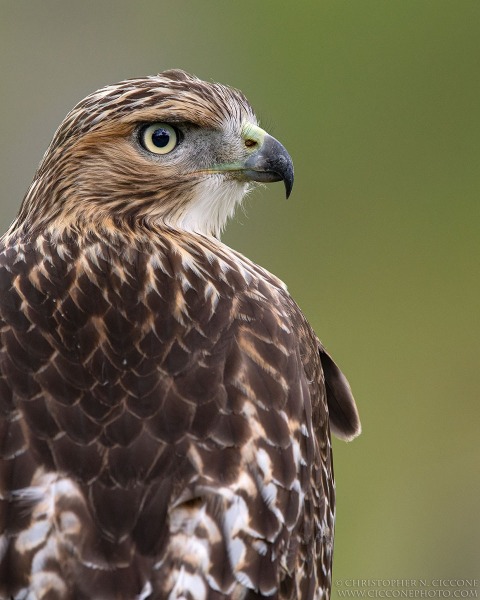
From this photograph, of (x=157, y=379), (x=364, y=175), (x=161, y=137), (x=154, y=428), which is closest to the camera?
(x=154, y=428)

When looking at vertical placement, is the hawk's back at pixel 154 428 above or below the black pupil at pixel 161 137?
below

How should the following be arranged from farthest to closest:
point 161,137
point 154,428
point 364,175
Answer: point 364,175
point 161,137
point 154,428

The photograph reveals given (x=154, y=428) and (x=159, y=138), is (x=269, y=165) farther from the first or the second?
(x=154, y=428)

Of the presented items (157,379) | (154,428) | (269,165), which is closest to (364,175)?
(269,165)

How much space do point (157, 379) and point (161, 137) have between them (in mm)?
1112

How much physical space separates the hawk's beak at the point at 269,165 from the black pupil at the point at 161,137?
323 millimetres

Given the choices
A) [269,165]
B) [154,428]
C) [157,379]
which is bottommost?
[154,428]

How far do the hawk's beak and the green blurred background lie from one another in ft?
15.9

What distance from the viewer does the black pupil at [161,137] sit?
543 centimetres

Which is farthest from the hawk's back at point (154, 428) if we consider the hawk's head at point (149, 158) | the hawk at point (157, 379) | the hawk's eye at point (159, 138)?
the hawk's eye at point (159, 138)

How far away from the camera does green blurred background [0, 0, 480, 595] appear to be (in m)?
11.6

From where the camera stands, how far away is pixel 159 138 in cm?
545

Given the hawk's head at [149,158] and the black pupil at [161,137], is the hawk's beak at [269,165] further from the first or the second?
the black pupil at [161,137]

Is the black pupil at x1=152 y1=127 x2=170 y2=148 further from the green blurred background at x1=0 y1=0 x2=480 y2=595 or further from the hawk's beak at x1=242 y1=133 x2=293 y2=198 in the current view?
the green blurred background at x1=0 y1=0 x2=480 y2=595
